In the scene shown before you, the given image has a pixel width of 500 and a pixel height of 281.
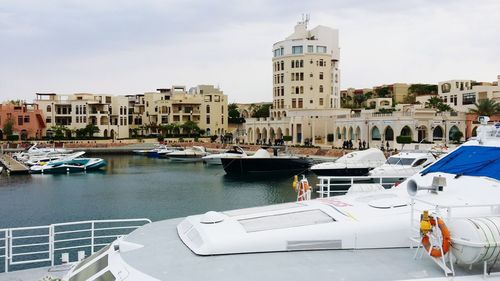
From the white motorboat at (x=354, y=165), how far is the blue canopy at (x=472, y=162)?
34413mm

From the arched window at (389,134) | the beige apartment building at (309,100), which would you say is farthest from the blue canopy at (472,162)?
the beige apartment building at (309,100)

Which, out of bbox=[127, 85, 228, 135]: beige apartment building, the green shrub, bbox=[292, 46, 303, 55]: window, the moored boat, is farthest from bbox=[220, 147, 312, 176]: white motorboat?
bbox=[127, 85, 228, 135]: beige apartment building

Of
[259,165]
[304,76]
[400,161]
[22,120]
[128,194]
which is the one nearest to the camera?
[400,161]

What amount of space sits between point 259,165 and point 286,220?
48449 mm

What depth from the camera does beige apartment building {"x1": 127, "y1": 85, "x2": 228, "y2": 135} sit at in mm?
117438

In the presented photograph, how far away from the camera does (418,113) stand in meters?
66.5

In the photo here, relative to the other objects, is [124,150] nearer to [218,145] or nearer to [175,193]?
[218,145]

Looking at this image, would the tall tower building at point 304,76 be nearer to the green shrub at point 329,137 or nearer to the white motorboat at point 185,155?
the green shrub at point 329,137

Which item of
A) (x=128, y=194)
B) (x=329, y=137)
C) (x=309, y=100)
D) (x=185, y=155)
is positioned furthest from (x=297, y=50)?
(x=128, y=194)

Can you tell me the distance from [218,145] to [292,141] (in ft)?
53.5

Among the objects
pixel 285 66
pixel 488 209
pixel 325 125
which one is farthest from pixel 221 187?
pixel 285 66

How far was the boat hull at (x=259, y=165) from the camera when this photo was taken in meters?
56.2

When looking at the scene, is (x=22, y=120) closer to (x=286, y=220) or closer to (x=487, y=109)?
(x=487, y=109)

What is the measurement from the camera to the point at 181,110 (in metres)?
118
